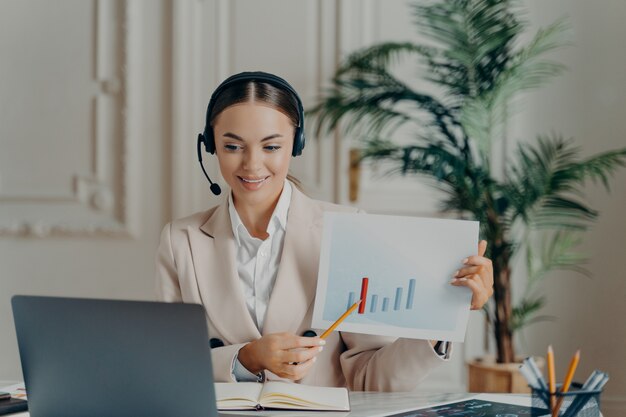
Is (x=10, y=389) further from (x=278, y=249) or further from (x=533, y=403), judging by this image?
(x=533, y=403)

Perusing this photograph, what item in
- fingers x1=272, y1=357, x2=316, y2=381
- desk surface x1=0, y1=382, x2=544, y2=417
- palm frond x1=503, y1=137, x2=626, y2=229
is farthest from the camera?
palm frond x1=503, y1=137, x2=626, y2=229

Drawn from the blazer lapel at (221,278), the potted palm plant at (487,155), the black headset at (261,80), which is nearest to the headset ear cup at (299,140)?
the black headset at (261,80)

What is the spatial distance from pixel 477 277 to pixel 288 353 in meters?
0.40

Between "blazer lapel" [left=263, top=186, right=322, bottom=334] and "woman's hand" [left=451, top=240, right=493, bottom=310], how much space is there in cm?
39

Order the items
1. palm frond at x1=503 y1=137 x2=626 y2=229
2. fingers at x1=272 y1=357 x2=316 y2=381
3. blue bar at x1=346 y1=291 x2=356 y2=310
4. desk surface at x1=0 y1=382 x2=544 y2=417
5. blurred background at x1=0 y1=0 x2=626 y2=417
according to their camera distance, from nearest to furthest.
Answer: desk surface at x1=0 y1=382 x2=544 y2=417 → fingers at x1=272 y1=357 x2=316 y2=381 → blue bar at x1=346 y1=291 x2=356 y2=310 → palm frond at x1=503 y1=137 x2=626 y2=229 → blurred background at x1=0 y1=0 x2=626 y2=417

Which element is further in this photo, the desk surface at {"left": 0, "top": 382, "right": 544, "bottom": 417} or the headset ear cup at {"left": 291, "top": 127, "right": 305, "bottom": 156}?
the headset ear cup at {"left": 291, "top": 127, "right": 305, "bottom": 156}

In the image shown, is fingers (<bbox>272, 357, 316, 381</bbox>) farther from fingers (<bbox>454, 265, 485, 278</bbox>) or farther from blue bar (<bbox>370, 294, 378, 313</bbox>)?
fingers (<bbox>454, 265, 485, 278</bbox>)

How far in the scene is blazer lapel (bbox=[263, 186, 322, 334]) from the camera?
177cm

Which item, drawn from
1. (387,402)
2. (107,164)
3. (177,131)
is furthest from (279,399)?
(107,164)

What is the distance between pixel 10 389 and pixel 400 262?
2.76 ft

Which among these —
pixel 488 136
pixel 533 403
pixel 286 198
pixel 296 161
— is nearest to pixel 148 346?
pixel 533 403

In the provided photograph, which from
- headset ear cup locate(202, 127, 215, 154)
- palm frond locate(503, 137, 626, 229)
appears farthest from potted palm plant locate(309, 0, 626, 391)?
headset ear cup locate(202, 127, 215, 154)

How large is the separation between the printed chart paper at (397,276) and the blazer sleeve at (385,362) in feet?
0.29

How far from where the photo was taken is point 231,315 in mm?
1775
